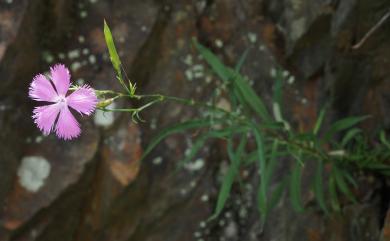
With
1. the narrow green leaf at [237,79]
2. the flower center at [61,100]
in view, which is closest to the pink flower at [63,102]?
the flower center at [61,100]

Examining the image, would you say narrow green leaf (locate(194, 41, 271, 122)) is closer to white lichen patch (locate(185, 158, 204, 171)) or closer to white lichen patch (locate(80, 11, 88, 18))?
white lichen patch (locate(185, 158, 204, 171))

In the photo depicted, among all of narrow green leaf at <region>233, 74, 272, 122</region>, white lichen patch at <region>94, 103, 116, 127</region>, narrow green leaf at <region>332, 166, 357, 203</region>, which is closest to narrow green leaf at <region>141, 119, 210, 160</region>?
narrow green leaf at <region>233, 74, 272, 122</region>

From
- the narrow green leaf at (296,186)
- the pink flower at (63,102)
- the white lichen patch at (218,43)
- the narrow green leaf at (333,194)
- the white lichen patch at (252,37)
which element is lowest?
the narrow green leaf at (333,194)

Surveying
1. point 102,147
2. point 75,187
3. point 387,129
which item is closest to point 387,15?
point 387,129

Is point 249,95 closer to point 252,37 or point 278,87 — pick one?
point 278,87

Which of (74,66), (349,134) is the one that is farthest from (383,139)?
(74,66)

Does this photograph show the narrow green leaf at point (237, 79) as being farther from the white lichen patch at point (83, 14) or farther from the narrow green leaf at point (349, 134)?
the white lichen patch at point (83, 14)
